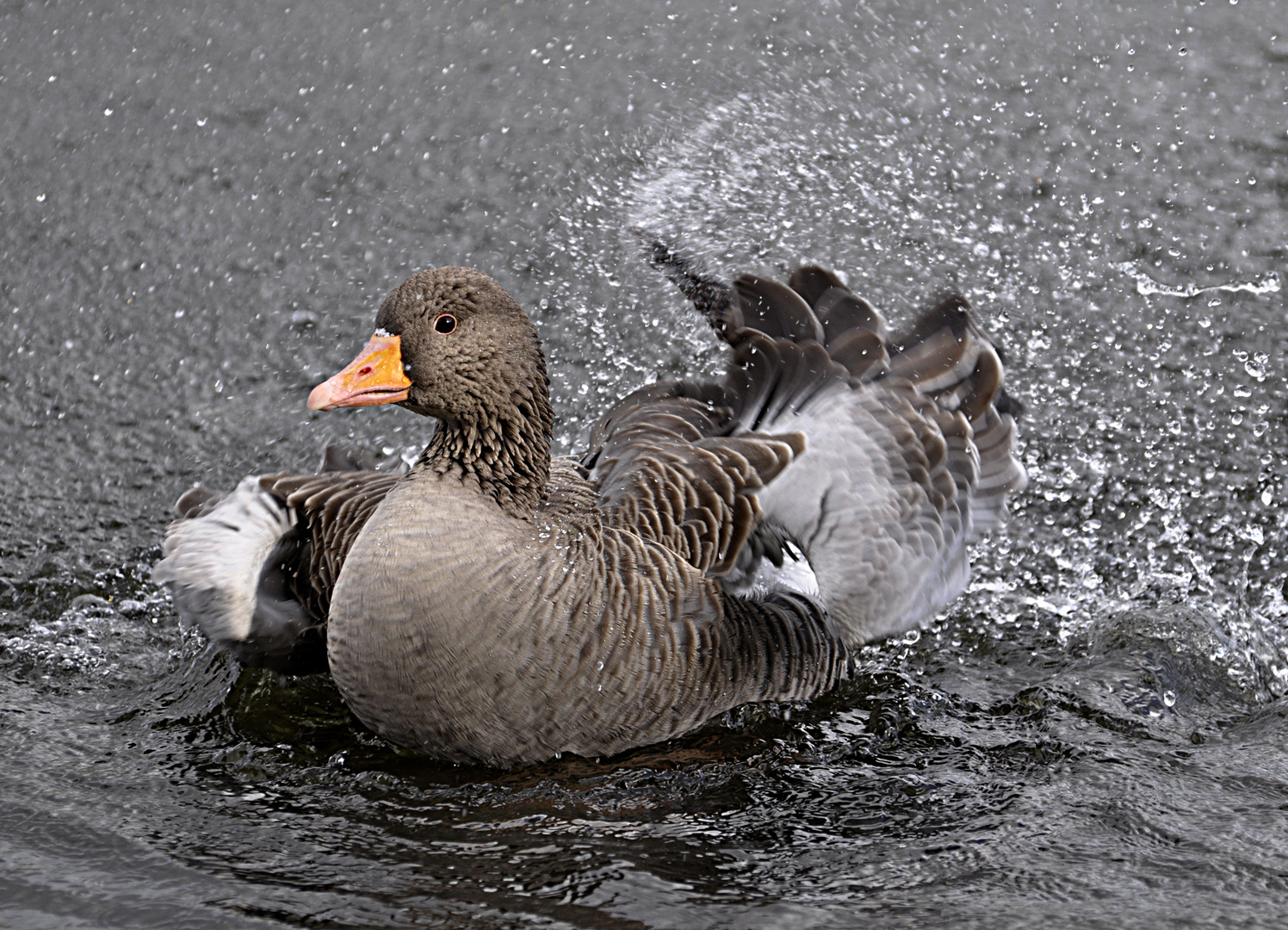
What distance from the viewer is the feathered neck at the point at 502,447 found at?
4520 millimetres

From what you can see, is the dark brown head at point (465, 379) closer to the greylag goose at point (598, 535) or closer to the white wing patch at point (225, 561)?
the greylag goose at point (598, 535)

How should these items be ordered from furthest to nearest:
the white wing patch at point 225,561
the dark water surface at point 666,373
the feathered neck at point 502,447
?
1. the white wing patch at point 225,561
2. the feathered neck at point 502,447
3. the dark water surface at point 666,373

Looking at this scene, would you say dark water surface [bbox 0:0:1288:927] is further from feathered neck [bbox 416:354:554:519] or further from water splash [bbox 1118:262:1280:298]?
feathered neck [bbox 416:354:554:519]

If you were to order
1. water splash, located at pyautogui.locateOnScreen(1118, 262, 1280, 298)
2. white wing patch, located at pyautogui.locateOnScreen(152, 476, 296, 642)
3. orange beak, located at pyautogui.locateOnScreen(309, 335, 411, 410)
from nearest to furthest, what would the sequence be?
1. orange beak, located at pyautogui.locateOnScreen(309, 335, 411, 410)
2. white wing patch, located at pyautogui.locateOnScreen(152, 476, 296, 642)
3. water splash, located at pyautogui.locateOnScreen(1118, 262, 1280, 298)

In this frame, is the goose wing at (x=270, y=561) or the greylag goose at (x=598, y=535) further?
the goose wing at (x=270, y=561)

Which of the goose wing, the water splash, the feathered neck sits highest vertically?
the feathered neck

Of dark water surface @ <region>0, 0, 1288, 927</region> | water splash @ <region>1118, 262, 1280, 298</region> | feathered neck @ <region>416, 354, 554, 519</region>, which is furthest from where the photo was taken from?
water splash @ <region>1118, 262, 1280, 298</region>

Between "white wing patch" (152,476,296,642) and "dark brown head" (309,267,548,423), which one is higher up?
"dark brown head" (309,267,548,423)

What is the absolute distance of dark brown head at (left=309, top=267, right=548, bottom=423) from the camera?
4359 mm

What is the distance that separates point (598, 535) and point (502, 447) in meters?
0.44

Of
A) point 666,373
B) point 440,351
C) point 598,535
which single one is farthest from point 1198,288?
point 440,351

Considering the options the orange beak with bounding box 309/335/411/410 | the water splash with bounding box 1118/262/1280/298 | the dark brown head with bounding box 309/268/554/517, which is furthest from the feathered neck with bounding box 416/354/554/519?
the water splash with bounding box 1118/262/1280/298

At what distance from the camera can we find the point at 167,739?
4.88 meters

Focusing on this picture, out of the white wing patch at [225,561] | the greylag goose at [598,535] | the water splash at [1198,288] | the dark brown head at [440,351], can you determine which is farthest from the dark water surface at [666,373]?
the dark brown head at [440,351]
